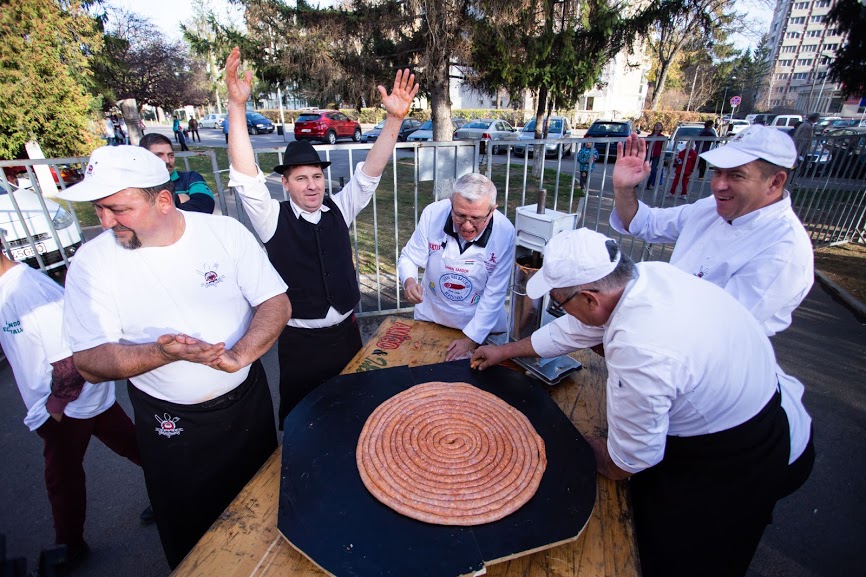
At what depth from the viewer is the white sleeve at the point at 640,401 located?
4.13 ft

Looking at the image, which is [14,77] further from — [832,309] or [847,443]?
[832,309]

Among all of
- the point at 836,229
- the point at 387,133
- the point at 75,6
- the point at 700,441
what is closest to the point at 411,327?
the point at 387,133

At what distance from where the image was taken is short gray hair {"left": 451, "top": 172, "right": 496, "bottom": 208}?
229 cm

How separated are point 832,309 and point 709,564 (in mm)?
5769

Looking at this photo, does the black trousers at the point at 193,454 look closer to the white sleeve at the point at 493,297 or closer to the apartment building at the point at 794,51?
the white sleeve at the point at 493,297

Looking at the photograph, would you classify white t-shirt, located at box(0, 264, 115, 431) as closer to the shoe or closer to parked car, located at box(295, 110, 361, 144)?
the shoe

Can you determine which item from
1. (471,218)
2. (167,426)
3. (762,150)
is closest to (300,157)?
(471,218)

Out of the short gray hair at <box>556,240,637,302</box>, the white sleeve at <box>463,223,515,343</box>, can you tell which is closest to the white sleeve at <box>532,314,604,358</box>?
the short gray hair at <box>556,240,637,302</box>

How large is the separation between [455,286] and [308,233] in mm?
929

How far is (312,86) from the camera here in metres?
10.1

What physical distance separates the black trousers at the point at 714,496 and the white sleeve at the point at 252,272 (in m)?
1.73

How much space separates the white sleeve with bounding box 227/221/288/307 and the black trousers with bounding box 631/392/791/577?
173cm

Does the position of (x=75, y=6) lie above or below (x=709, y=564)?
Answer: above

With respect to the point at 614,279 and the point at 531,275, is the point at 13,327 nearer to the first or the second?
the point at 531,275
